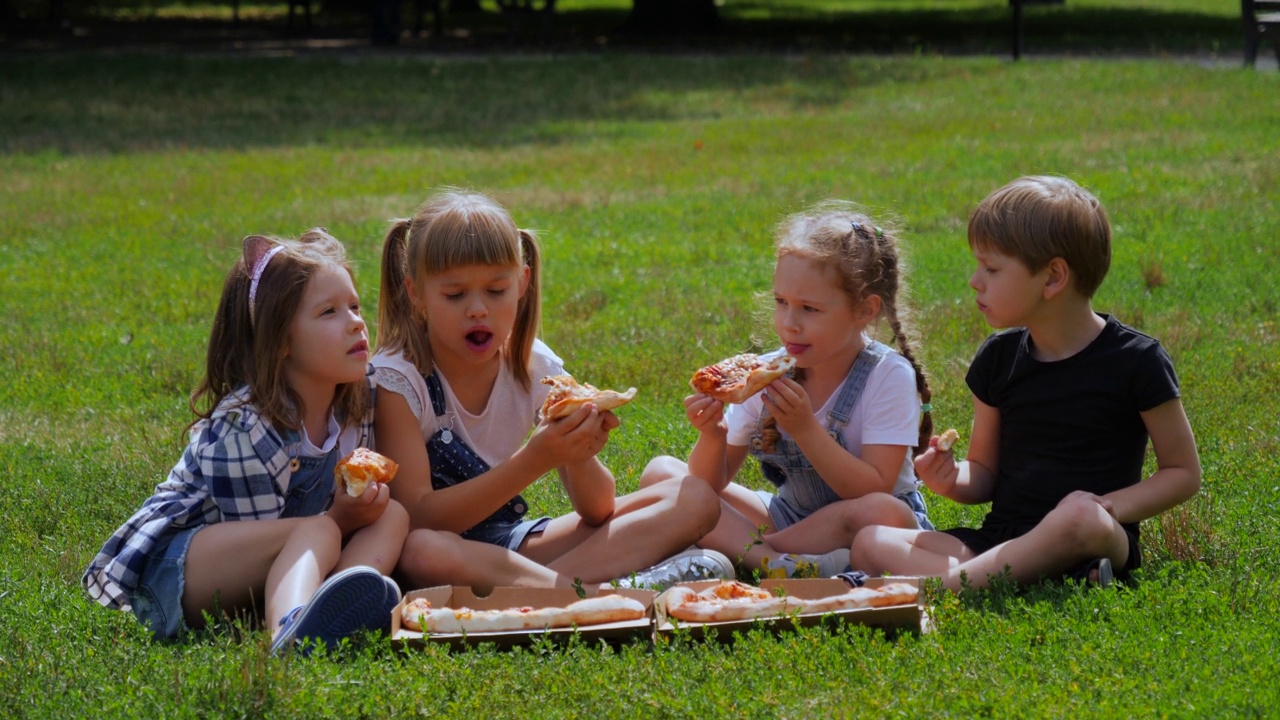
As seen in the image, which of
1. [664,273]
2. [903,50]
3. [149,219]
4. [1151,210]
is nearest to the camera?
[664,273]

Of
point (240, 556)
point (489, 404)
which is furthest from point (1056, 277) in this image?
point (240, 556)

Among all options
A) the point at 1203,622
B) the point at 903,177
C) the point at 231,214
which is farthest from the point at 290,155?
the point at 1203,622

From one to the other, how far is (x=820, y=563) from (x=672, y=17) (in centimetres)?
2634

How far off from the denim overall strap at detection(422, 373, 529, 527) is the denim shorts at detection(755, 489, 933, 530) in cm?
93

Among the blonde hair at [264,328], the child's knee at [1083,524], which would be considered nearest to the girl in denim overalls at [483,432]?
the blonde hair at [264,328]

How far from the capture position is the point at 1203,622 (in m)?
3.84

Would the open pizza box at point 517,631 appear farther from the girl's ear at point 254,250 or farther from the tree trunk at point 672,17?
the tree trunk at point 672,17

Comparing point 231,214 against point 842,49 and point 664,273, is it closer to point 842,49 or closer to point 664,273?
point 664,273

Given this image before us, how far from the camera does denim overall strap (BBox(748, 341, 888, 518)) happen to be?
468 cm

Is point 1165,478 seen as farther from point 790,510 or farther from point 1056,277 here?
point 790,510

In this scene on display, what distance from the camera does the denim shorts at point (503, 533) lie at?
4762mm

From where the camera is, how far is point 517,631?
12.5ft

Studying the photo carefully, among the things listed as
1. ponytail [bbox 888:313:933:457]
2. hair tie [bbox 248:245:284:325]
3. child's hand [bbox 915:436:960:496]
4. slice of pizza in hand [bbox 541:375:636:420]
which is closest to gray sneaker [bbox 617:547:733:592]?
slice of pizza in hand [bbox 541:375:636:420]

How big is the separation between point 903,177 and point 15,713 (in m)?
9.94
